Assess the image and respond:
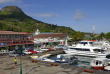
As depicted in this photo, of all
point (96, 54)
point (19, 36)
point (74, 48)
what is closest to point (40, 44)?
point (19, 36)

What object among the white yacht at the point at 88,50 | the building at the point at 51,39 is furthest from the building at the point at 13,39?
the white yacht at the point at 88,50

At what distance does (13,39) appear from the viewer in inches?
2068

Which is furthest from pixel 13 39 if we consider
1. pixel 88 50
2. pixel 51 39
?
pixel 88 50

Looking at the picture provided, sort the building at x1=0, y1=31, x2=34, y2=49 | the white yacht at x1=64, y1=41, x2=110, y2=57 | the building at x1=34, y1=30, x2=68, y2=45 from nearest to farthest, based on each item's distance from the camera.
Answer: the white yacht at x1=64, y1=41, x2=110, y2=57 → the building at x1=0, y1=31, x2=34, y2=49 → the building at x1=34, y1=30, x2=68, y2=45

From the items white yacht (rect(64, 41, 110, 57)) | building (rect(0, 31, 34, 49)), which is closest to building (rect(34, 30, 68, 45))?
building (rect(0, 31, 34, 49))

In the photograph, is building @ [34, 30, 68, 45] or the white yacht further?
building @ [34, 30, 68, 45]

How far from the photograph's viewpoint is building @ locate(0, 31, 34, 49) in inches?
1923

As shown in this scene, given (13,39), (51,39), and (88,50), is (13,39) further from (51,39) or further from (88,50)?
(88,50)

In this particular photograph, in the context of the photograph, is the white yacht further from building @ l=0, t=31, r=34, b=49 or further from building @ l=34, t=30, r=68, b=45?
building @ l=34, t=30, r=68, b=45

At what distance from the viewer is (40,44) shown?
66875mm

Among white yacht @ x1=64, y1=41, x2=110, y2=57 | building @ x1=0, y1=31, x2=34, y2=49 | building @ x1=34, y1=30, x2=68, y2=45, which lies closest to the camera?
white yacht @ x1=64, y1=41, x2=110, y2=57

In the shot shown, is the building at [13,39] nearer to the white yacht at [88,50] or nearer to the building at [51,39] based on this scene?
the building at [51,39]

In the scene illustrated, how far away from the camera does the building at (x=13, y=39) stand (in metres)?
48.8

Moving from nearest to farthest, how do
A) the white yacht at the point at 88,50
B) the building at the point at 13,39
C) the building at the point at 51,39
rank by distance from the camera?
the white yacht at the point at 88,50 < the building at the point at 13,39 < the building at the point at 51,39
